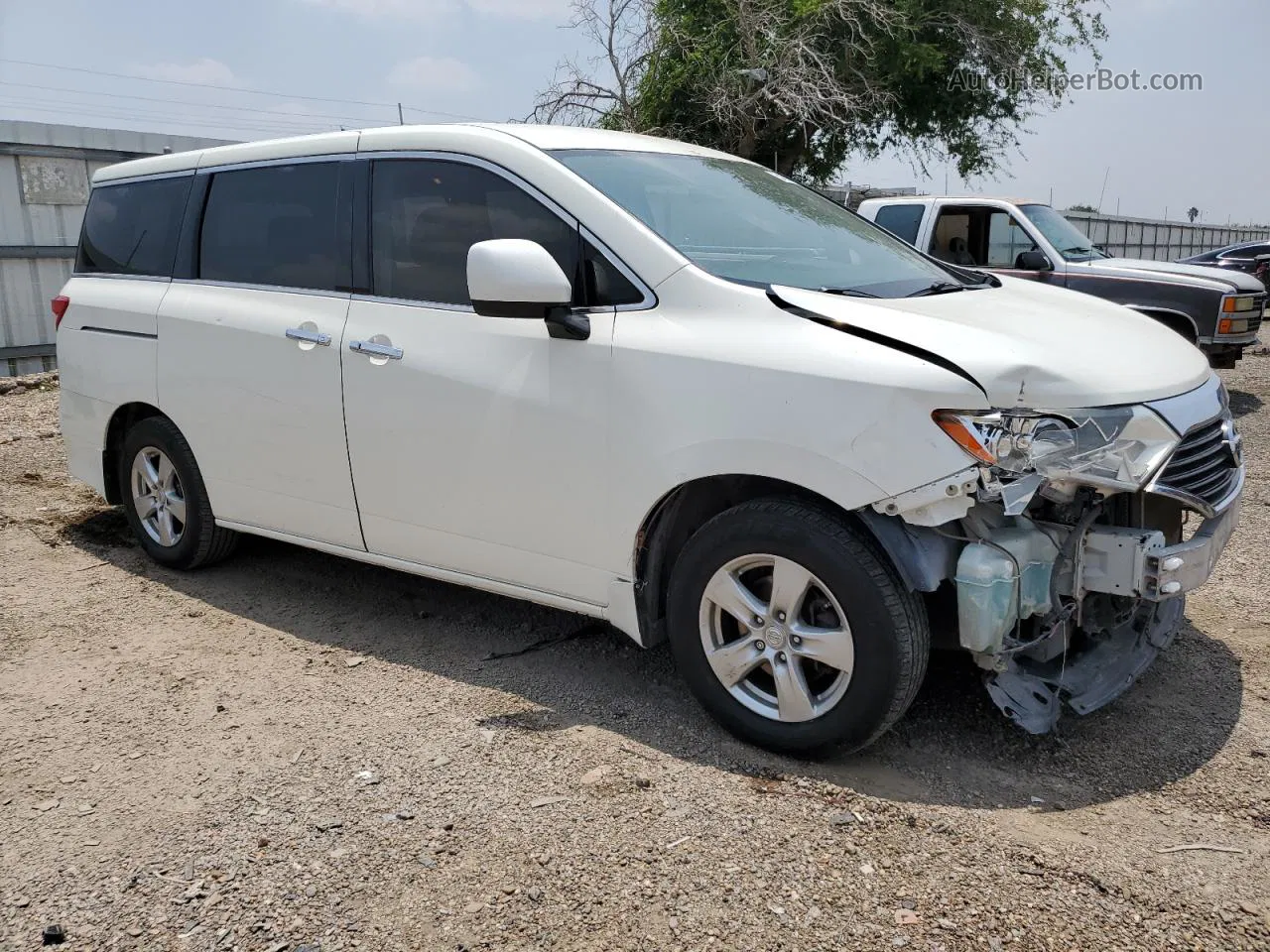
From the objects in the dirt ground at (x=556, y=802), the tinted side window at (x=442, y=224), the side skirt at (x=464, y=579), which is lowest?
the dirt ground at (x=556, y=802)

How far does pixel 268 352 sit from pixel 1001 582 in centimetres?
304

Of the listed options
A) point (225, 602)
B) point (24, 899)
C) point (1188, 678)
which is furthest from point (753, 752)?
point (225, 602)

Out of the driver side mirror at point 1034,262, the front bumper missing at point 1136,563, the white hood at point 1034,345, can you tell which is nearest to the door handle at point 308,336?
the white hood at point 1034,345

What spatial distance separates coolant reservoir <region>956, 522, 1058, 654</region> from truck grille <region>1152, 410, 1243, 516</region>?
37cm

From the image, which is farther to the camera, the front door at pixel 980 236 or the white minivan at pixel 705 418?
the front door at pixel 980 236

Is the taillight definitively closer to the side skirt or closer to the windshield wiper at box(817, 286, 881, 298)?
the side skirt

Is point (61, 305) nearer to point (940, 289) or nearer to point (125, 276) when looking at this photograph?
point (125, 276)

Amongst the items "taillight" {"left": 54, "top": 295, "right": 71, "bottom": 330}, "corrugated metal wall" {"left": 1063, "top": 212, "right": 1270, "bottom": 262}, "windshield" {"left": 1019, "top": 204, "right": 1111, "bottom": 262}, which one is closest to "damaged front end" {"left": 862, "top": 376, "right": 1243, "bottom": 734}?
"taillight" {"left": 54, "top": 295, "right": 71, "bottom": 330}

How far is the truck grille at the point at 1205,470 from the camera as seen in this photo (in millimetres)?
3059

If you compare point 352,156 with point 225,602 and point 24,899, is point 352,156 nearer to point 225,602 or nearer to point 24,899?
point 225,602

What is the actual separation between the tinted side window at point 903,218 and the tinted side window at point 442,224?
6.89m

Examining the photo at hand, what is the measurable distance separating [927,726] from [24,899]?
2.72m

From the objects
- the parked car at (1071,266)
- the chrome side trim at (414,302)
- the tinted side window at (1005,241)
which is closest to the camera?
the chrome side trim at (414,302)

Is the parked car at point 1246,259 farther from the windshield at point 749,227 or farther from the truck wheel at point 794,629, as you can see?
the truck wheel at point 794,629
